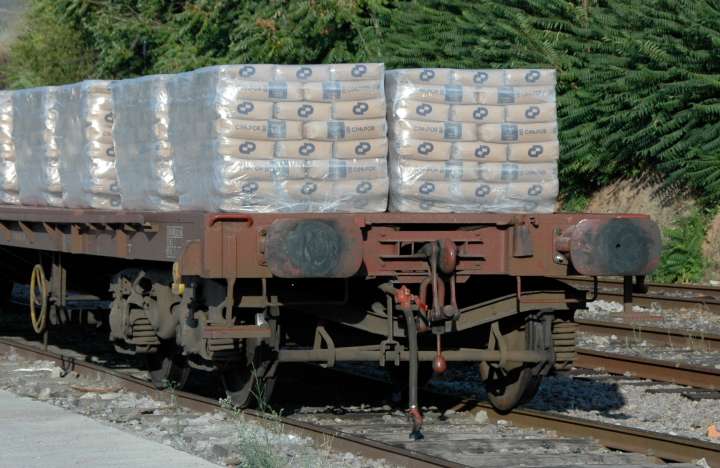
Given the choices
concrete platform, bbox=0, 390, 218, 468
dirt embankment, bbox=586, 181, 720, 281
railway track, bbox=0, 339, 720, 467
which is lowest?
railway track, bbox=0, 339, 720, 467

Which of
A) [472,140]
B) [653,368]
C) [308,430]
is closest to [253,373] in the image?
[308,430]

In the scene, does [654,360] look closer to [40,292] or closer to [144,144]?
[144,144]

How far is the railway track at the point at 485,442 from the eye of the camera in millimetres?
8211

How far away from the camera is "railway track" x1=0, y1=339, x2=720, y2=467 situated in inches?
323

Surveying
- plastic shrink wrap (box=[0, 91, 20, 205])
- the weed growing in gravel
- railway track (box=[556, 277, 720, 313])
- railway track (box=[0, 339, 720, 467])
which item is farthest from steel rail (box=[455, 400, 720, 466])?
railway track (box=[556, 277, 720, 313])

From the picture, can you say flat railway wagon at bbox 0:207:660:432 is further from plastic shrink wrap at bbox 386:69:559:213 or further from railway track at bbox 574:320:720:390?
railway track at bbox 574:320:720:390

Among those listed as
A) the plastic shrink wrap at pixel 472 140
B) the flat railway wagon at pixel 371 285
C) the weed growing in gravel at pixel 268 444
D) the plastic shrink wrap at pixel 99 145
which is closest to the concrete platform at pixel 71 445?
the weed growing in gravel at pixel 268 444

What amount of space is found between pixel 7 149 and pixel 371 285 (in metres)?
5.06

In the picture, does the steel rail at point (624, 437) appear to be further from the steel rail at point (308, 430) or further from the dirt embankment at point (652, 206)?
the dirt embankment at point (652, 206)

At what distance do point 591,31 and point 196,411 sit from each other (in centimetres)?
1378

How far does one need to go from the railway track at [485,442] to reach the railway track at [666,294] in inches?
299

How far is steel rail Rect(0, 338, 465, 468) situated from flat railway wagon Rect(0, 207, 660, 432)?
11.0 inches

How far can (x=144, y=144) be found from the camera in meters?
10.1

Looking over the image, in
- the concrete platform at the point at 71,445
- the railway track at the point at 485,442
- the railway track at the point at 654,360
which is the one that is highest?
the railway track at the point at 654,360
